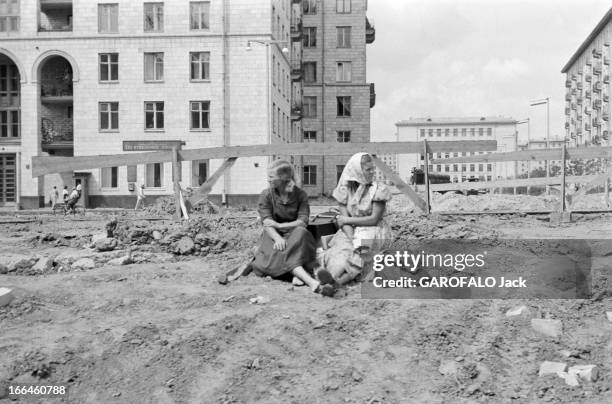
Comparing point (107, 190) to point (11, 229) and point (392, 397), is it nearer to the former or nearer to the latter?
point (11, 229)

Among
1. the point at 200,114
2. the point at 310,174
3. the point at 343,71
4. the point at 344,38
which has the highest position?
the point at 344,38

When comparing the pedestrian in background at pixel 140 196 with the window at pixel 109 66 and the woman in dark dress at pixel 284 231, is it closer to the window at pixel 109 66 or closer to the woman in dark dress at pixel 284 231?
the window at pixel 109 66

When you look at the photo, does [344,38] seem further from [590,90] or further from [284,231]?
[284,231]

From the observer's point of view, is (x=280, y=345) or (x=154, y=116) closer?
(x=280, y=345)

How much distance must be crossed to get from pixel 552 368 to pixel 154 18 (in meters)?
35.5

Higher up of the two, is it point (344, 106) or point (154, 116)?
point (344, 106)

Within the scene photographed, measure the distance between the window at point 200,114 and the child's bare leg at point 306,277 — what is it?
30664 mm

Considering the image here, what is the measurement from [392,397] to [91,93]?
35.2 m

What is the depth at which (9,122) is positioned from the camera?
38.8 m

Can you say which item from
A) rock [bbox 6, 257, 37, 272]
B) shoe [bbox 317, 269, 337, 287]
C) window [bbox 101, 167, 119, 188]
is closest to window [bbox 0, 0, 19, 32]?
window [bbox 101, 167, 119, 188]

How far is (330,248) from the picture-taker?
7172 mm

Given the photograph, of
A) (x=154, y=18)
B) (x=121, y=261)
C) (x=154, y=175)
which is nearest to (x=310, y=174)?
(x=154, y=175)

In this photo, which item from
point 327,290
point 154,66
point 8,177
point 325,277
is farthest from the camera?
point 8,177

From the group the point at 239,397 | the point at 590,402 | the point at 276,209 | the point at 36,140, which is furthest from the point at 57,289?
the point at 36,140
